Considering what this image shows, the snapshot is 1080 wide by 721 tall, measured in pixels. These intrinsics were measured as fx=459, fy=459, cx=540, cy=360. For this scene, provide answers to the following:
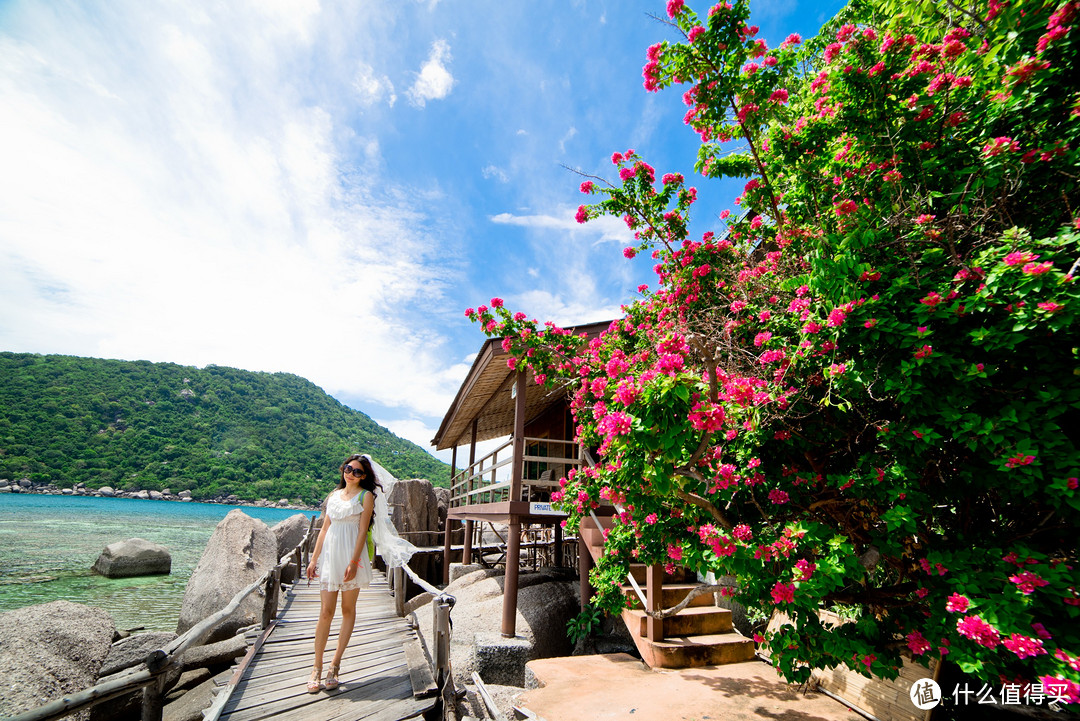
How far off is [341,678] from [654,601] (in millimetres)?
4031

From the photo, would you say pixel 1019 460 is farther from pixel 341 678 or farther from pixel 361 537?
pixel 341 678

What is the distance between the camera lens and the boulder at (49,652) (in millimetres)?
6738

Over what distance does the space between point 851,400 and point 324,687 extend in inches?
225

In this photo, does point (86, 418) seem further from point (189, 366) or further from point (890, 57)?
point (890, 57)

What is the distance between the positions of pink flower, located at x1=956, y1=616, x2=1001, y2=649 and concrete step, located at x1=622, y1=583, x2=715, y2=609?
15.5 feet

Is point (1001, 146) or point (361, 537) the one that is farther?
point (361, 537)

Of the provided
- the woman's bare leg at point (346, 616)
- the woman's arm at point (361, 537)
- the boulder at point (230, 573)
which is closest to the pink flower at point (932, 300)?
the woman's arm at point (361, 537)

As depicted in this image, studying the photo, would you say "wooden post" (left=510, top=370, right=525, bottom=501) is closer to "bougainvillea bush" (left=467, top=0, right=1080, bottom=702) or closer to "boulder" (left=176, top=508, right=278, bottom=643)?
"bougainvillea bush" (left=467, top=0, right=1080, bottom=702)

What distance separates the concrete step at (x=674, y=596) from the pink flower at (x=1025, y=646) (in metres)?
4.89

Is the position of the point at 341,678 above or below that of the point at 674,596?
below

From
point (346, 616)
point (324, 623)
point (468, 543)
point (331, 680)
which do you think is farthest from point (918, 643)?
point (468, 543)

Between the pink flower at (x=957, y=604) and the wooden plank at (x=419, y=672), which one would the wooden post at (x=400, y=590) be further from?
the pink flower at (x=957, y=604)

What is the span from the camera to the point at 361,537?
4.63 m

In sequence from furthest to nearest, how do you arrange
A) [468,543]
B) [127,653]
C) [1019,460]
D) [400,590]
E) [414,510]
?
1. [414,510]
2. [468,543]
3. [127,653]
4. [400,590]
5. [1019,460]
